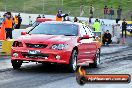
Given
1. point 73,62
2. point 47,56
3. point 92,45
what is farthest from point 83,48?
point 47,56

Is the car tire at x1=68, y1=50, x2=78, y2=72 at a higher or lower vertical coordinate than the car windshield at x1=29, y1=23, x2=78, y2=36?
lower

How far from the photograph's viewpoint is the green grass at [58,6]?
173 ft

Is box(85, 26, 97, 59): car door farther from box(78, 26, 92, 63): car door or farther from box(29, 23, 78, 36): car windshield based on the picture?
box(29, 23, 78, 36): car windshield

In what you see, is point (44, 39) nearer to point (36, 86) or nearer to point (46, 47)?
point (46, 47)

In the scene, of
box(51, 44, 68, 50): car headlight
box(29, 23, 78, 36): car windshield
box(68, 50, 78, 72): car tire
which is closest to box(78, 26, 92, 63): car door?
box(29, 23, 78, 36): car windshield

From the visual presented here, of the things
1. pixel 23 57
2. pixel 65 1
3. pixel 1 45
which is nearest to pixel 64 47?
pixel 23 57

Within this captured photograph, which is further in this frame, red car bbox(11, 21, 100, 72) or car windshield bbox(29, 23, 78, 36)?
car windshield bbox(29, 23, 78, 36)

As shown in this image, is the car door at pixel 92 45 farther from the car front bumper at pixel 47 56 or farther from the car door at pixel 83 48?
the car front bumper at pixel 47 56

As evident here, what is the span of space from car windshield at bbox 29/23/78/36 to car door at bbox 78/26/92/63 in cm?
26

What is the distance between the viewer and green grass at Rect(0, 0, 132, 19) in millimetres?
52781

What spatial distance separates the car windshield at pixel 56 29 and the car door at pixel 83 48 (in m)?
0.26

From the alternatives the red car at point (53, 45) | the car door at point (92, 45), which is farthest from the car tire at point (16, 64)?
the car door at point (92, 45)

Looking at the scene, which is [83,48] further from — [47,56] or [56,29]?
[47,56]

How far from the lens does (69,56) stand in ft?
42.0
